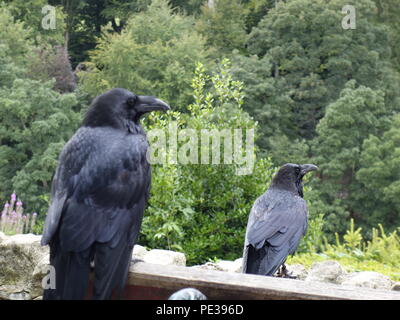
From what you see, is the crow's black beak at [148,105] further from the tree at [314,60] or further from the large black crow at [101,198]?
the tree at [314,60]

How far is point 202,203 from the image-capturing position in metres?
6.80

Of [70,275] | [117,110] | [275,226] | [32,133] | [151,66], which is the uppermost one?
[151,66]

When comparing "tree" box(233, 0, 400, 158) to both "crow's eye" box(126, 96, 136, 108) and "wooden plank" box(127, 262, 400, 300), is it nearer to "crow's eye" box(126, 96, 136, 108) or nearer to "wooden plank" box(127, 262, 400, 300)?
"crow's eye" box(126, 96, 136, 108)

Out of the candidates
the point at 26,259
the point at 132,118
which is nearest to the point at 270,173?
the point at 26,259

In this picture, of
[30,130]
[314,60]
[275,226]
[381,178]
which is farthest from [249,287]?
[314,60]

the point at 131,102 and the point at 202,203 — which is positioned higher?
the point at 131,102

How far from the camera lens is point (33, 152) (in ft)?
72.6

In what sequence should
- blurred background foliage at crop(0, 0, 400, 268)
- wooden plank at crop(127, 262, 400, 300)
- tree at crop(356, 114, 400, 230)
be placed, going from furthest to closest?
blurred background foliage at crop(0, 0, 400, 268) < tree at crop(356, 114, 400, 230) < wooden plank at crop(127, 262, 400, 300)

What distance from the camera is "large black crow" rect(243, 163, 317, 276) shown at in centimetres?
406

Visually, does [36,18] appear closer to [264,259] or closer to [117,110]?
[264,259]

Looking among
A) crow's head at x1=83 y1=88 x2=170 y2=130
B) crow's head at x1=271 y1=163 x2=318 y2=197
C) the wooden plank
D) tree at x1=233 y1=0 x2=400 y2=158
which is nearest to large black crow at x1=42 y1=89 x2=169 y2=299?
crow's head at x1=83 y1=88 x2=170 y2=130

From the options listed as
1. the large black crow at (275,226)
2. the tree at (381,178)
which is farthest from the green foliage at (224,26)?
the large black crow at (275,226)

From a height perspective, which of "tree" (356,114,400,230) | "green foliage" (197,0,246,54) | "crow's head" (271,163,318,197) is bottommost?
"tree" (356,114,400,230)

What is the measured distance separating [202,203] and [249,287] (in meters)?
4.74
